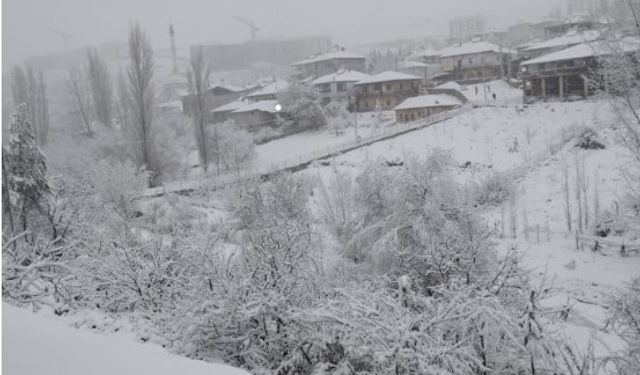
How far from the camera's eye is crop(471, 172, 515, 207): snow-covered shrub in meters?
24.5

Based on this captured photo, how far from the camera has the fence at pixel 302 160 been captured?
3108cm

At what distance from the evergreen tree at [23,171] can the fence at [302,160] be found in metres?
11.9

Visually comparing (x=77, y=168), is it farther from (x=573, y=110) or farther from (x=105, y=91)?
(x=573, y=110)

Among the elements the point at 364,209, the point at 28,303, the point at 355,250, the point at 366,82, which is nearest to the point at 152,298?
the point at 28,303

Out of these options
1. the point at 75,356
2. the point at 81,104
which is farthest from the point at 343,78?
the point at 75,356


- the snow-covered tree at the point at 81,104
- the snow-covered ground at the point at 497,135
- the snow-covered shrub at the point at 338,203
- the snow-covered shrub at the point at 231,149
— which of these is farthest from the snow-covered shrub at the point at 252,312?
the snow-covered tree at the point at 81,104

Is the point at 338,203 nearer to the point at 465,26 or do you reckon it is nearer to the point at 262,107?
the point at 262,107

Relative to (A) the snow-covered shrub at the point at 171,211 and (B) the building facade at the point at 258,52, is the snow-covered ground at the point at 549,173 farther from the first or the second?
(B) the building facade at the point at 258,52

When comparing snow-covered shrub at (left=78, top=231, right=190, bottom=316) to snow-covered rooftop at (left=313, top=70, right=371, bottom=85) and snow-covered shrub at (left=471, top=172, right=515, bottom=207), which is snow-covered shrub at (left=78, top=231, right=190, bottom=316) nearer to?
snow-covered shrub at (left=471, top=172, right=515, bottom=207)

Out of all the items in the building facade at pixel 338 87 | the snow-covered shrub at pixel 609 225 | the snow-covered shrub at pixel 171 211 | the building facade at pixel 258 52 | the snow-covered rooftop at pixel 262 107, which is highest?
the building facade at pixel 258 52

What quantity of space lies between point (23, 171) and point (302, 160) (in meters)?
20.3

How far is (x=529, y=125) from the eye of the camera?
35875 mm

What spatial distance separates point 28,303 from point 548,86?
1703 inches

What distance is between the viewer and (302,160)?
1416 inches
